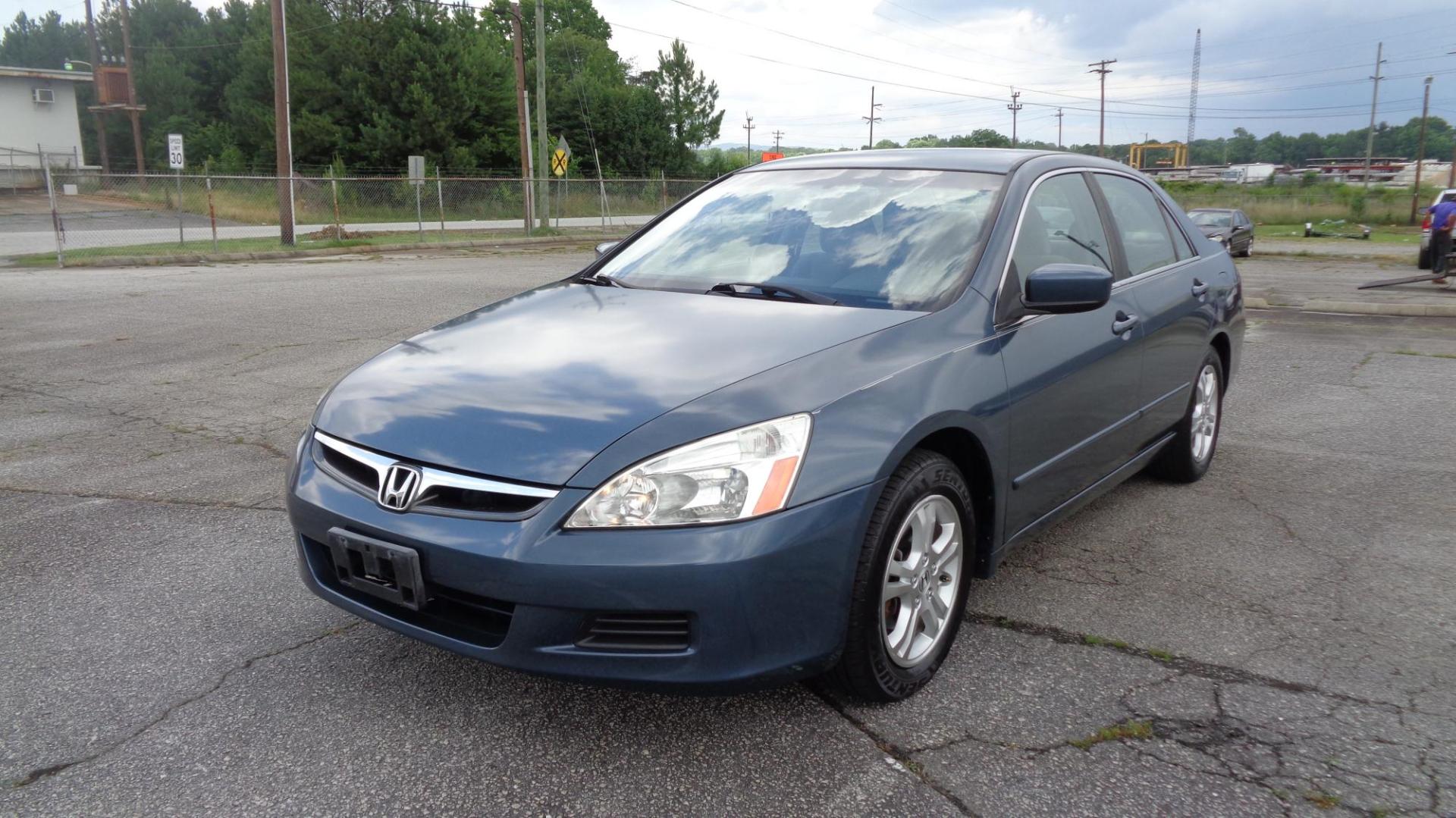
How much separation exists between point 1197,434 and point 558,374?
3.55 meters

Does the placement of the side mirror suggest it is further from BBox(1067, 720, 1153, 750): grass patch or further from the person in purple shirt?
the person in purple shirt

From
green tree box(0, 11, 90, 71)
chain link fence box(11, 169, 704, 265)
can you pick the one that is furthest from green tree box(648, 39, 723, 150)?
Answer: green tree box(0, 11, 90, 71)

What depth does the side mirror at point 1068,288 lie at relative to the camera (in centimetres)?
327

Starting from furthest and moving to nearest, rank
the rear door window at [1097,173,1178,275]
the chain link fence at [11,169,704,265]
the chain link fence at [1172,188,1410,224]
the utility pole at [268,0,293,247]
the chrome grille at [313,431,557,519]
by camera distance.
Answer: the chain link fence at [1172,188,1410,224] → the chain link fence at [11,169,704,265] → the utility pole at [268,0,293,247] → the rear door window at [1097,173,1178,275] → the chrome grille at [313,431,557,519]

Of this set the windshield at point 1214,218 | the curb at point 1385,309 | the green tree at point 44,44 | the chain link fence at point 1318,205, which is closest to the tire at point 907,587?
the curb at point 1385,309

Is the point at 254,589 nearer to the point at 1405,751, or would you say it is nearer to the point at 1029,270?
the point at 1029,270

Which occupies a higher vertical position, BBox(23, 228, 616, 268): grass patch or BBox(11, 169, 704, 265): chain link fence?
BBox(11, 169, 704, 265): chain link fence

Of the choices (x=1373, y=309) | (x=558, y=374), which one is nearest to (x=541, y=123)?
(x=1373, y=309)

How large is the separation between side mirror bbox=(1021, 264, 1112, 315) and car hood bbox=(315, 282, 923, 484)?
0.47 m

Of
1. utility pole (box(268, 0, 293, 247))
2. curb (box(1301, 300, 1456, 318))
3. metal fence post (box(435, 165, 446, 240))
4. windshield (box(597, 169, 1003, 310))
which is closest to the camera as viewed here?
windshield (box(597, 169, 1003, 310))

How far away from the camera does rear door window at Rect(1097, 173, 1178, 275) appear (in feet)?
14.4

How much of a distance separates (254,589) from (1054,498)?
284 centimetres

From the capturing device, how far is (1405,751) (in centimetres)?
267

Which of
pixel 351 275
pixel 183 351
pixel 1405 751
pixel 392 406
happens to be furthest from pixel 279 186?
pixel 1405 751
